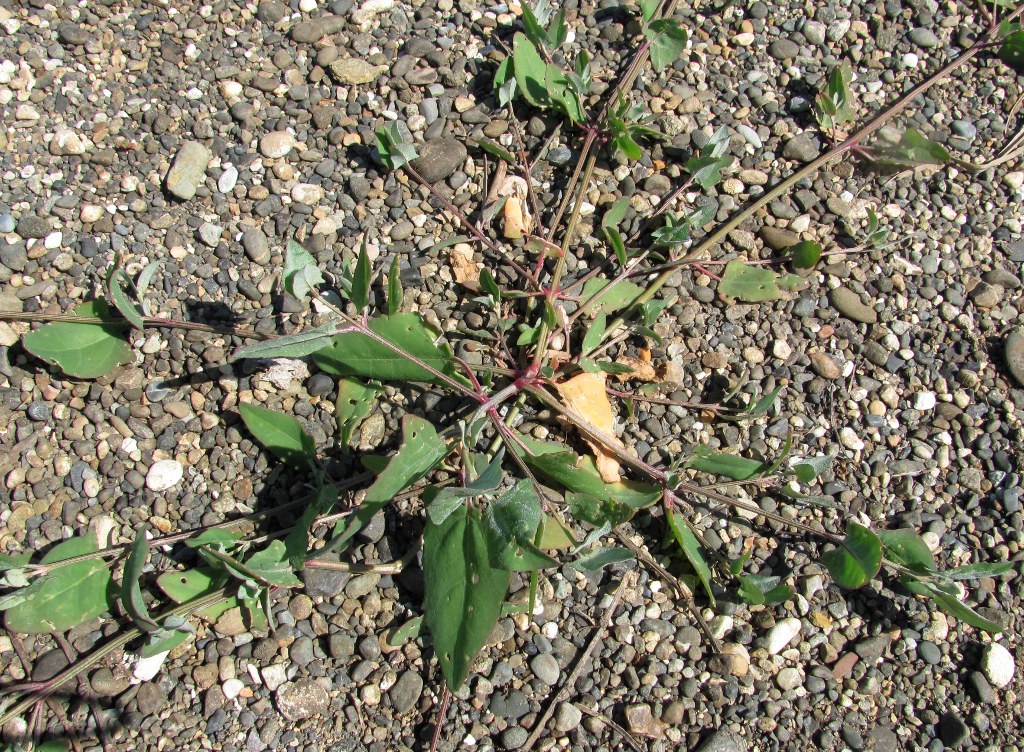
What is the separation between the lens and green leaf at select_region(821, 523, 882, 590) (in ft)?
6.60

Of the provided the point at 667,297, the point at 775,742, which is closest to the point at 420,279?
the point at 667,297

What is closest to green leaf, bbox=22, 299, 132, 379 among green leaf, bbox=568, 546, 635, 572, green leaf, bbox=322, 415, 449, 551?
green leaf, bbox=322, 415, 449, 551

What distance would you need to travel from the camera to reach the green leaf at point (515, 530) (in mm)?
1782

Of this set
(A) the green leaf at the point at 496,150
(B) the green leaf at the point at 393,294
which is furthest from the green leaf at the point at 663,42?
(B) the green leaf at the point at 393,294

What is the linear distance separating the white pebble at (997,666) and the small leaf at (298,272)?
1.96 metres

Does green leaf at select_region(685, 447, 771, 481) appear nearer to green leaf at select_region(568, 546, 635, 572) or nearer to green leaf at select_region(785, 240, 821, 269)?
green leaf at select_region(568, 546, 635, 572)

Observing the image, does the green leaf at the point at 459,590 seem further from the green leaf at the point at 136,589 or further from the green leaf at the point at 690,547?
the green leaf at the point at 136,589

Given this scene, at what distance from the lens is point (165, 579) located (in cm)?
204

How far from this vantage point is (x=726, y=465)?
2.21 m

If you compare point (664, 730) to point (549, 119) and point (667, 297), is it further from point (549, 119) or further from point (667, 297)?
point (549, 119)

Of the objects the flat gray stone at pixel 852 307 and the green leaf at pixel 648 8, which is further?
the green leaf at pixel 648 8

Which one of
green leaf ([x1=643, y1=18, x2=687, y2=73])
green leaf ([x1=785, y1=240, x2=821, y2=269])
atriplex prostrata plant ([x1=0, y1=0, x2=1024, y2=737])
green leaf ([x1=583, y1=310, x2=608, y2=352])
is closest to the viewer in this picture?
atriplex prostrata plant ([x1=0, y1=0, x2=1024, y2=737])

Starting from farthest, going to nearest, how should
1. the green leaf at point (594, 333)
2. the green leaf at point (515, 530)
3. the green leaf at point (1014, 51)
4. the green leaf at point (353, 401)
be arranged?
the green leaf at point (1014, 51) → the green leaf at point (594, 333) → the green leaf at point (353, 401) → the green leaf at point (515, 530)

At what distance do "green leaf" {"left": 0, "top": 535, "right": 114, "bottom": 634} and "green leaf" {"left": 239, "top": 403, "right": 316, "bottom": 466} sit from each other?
1.70 feet
